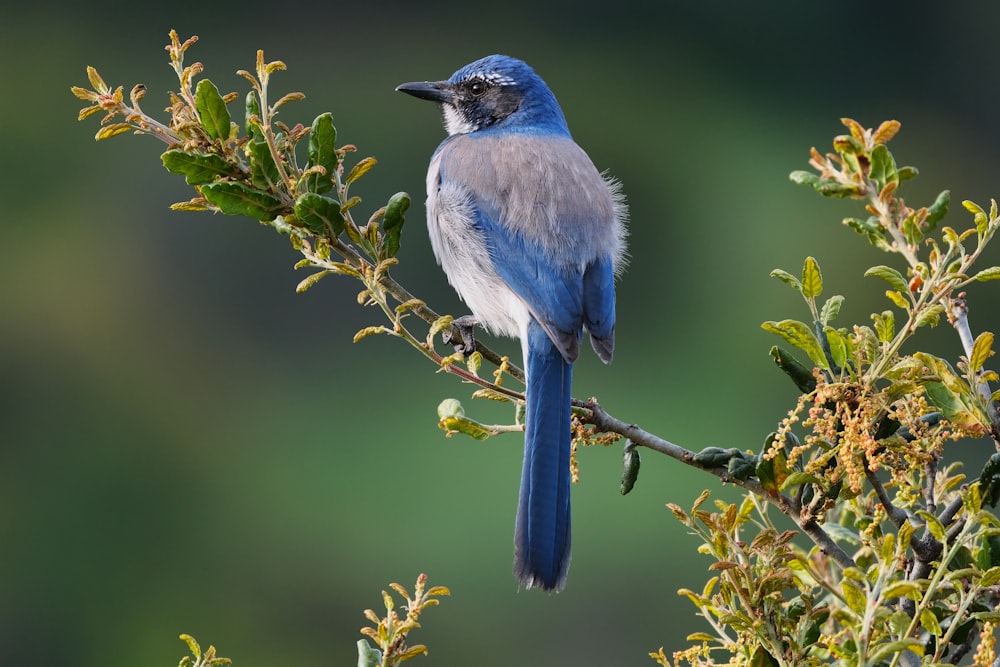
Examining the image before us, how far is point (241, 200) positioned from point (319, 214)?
0.09 metres

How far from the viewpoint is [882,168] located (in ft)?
3.83

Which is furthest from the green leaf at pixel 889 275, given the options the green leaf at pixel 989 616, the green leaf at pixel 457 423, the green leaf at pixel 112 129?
the green leaf at pixel 112 129

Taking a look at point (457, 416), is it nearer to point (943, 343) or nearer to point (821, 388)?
point (821, 388)

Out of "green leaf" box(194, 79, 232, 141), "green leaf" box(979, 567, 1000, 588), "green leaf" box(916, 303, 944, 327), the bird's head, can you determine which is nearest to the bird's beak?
the bird's head

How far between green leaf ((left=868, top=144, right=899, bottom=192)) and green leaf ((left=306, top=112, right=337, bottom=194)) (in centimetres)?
61

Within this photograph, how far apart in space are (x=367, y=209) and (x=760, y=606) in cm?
536

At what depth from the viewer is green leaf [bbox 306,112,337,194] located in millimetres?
1348

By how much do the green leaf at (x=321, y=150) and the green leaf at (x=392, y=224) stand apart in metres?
0.08

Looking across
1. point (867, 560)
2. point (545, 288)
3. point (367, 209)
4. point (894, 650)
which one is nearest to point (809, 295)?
point (867, 560)

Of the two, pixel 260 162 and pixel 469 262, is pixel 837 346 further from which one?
pixel 469 262

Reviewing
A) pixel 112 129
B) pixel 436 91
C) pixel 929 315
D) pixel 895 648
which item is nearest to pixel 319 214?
pixel 112 129

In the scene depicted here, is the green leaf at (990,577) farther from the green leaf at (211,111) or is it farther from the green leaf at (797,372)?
the green leaf at (211,111)

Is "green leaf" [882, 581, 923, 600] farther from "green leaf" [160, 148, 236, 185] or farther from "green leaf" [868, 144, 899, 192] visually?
"green leaf" [160, 148, 236, 185]

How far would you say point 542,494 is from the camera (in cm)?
160
